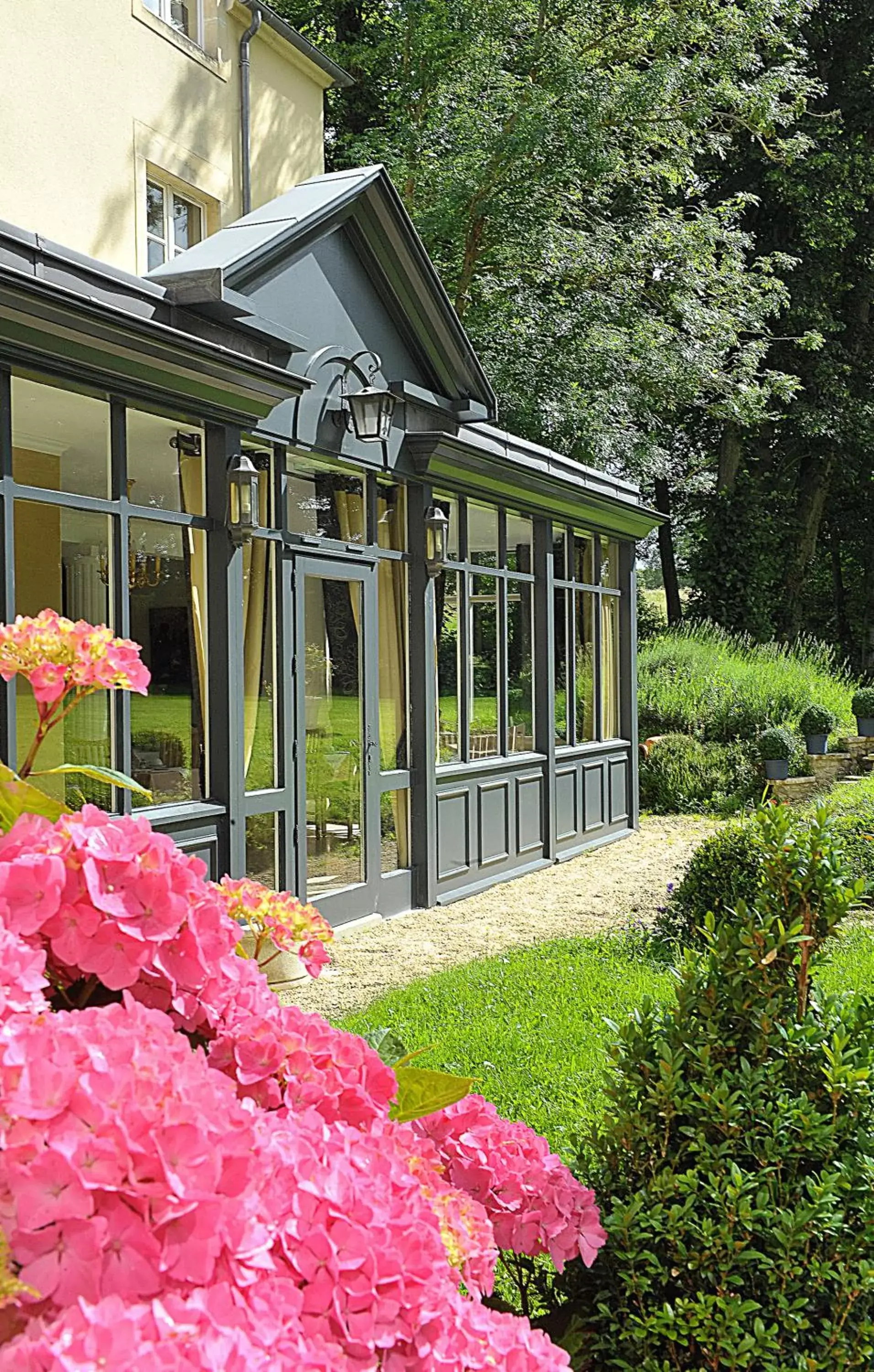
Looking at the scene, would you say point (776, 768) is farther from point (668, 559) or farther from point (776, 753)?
point (668, 559)

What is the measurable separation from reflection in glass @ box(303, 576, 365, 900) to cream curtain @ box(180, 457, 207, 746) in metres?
1.16

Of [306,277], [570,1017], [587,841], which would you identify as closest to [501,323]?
[587,841]

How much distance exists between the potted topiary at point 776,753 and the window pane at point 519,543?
614cm

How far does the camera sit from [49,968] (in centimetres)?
123

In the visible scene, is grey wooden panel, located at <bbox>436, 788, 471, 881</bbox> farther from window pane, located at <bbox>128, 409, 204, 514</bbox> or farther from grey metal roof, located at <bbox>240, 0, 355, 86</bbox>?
grey metal roof, located at <bbox>240, 0, 355, 86</bbox>

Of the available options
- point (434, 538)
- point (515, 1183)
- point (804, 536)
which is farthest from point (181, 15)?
point (804, 536)

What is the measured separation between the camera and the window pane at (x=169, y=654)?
6785mm

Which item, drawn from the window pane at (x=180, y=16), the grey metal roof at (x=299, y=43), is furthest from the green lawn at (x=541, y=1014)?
the grey metal roof at (x=299, y=43)

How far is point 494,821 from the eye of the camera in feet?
35.9

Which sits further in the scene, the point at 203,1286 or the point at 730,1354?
the point at 730,1354

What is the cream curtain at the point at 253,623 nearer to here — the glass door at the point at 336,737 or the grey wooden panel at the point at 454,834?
the glass door at the point at 336,737

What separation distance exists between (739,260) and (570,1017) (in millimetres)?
17500

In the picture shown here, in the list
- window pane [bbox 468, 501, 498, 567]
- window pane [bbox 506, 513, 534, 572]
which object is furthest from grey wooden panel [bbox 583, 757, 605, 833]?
window pane [bbox 468, 501, 498, 567]

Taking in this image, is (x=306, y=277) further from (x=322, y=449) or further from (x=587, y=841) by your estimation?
(x=587, y=841)
